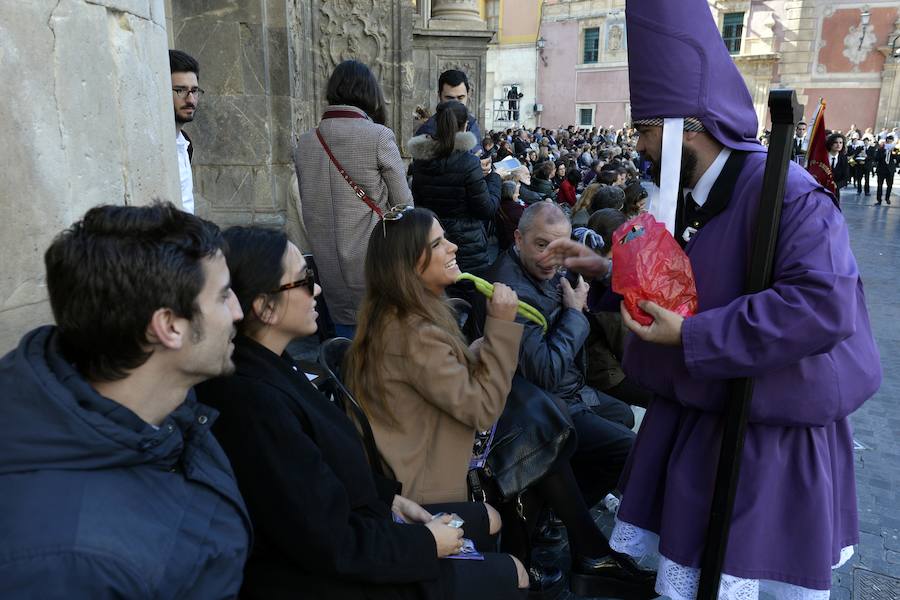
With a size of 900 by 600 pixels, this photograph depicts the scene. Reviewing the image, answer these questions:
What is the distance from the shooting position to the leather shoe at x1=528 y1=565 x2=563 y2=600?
8.27ft

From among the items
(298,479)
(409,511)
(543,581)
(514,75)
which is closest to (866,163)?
(543,581)

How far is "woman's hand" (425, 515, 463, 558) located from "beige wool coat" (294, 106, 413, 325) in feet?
6.02

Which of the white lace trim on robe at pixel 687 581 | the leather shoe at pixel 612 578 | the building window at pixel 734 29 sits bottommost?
the leather shoe at pixel 612 578

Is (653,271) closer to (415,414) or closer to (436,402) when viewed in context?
(436,402)

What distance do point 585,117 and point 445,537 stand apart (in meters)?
38.3

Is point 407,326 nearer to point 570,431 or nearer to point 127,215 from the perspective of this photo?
point 570,431

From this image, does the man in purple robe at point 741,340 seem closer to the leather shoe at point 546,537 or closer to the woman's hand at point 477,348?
the woman's hand at point 477,348

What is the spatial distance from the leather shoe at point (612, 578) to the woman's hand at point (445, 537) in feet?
2.84

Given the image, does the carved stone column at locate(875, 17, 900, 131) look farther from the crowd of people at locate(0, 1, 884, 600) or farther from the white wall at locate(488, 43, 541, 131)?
the crowd of people at locate(0, 1, 884, 600)

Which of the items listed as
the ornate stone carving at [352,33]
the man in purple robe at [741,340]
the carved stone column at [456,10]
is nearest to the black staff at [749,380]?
the man in purple robe at [741,340]

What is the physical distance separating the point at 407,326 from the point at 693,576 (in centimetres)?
108

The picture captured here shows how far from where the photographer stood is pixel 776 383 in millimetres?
1587

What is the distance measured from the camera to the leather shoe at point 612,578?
2.48 metres

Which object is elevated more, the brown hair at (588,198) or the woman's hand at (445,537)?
the brown hair at (588,198)
